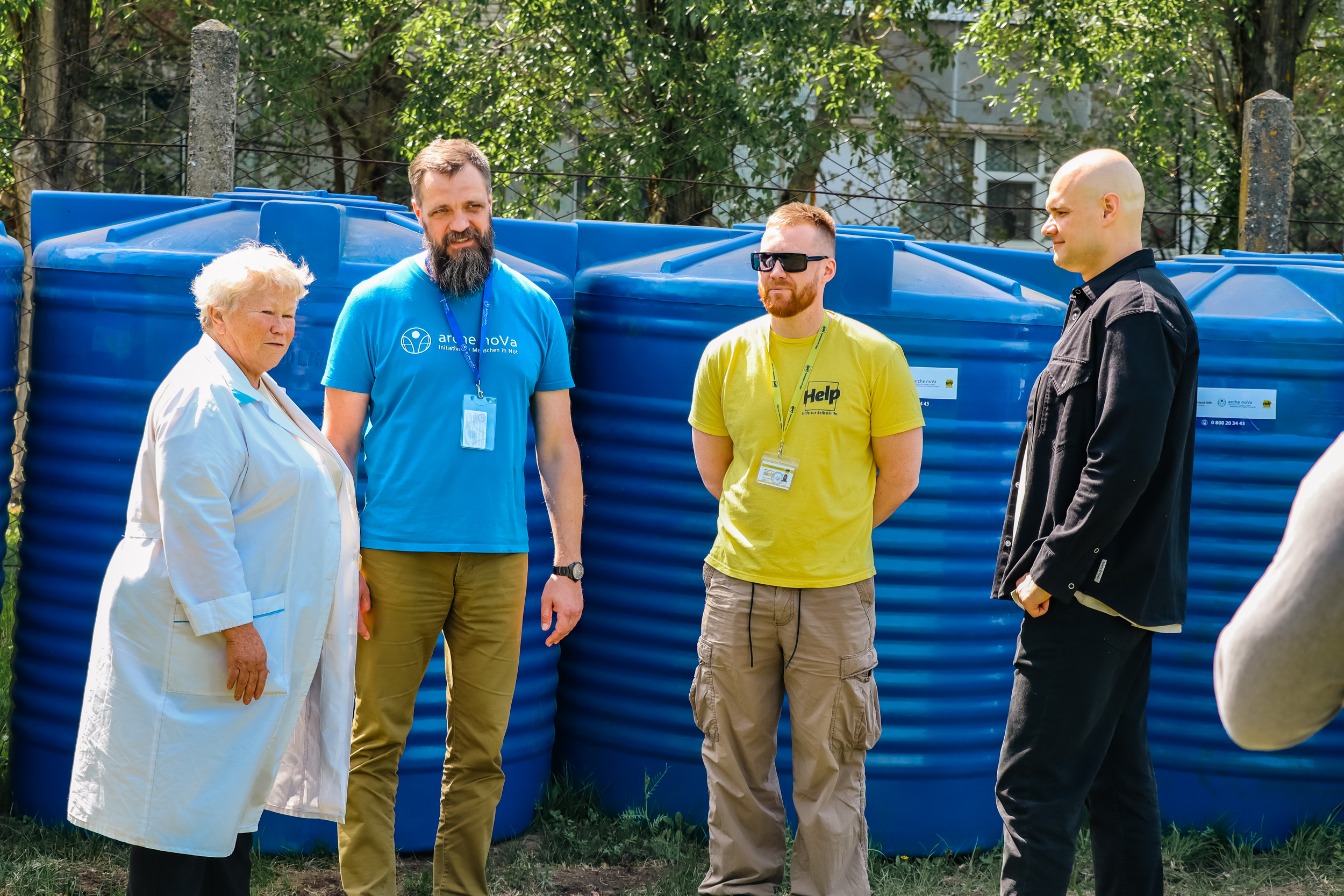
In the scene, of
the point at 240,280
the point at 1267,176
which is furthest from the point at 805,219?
the point at 1267,176

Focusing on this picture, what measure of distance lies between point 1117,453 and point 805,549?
82 cm

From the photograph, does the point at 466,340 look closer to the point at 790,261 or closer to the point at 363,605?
the point at 363,605

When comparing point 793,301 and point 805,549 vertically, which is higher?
point 793,301

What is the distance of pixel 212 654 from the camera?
2.56 metres

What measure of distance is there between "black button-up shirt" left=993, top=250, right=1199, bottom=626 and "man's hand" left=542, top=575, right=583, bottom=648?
105cm

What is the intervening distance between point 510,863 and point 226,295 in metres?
1.92

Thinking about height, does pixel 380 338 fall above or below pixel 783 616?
above

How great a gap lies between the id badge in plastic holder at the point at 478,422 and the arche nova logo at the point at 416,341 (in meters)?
0.15

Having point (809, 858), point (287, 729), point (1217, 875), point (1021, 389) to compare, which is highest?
point (1021, 389)

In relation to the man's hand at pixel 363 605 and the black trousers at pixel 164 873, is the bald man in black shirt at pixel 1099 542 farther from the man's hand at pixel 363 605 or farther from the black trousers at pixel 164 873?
the black trousers at pixel 164 873

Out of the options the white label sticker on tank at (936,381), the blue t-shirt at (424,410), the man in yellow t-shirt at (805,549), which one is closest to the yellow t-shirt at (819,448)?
the man in yellow t-shirt at (805,549)

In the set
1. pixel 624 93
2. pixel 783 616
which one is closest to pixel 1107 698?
pixel 783 616

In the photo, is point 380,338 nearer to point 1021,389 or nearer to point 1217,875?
point 1021,389

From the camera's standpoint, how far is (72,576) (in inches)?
142
